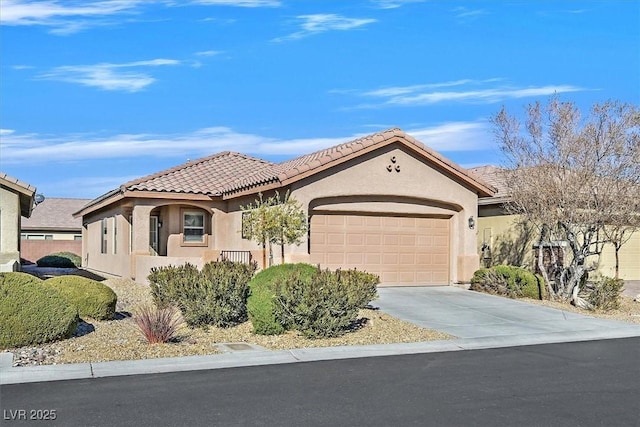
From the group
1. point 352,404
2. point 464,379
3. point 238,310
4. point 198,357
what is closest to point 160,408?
point 352,404

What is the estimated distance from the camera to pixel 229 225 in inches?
923

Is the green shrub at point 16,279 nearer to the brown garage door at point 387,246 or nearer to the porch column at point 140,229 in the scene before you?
the brown garage door at point 387,246

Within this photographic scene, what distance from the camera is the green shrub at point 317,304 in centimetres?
1277

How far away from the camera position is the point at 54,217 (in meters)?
50.1

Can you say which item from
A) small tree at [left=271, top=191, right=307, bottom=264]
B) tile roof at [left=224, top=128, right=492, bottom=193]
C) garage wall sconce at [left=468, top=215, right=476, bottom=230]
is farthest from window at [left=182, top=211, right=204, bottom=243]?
garage wall sconce at [left=468, top=215, right=476, bottom=230]

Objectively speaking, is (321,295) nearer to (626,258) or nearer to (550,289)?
(550,289)

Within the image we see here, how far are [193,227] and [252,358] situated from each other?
13.6m

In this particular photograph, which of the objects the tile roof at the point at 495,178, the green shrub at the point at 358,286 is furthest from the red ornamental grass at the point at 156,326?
the tile roof at the point at 495,178

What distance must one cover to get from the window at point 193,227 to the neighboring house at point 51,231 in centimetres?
2259

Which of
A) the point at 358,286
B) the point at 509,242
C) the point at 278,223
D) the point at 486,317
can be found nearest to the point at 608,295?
the point at 486,317

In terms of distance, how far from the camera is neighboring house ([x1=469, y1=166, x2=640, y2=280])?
958 inches

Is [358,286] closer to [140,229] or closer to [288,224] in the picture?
[288,224]

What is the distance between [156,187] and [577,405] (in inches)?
642

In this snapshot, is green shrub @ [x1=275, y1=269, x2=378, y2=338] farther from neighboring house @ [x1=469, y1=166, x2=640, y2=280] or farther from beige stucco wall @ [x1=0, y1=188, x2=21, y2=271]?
neighboring house @ [x1=469, y1=166, x2=640, y2=280]
